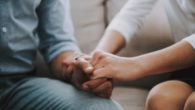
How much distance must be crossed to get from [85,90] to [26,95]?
0.54 feet

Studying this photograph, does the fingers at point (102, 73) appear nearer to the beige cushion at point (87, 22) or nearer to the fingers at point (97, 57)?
the fingers at point (97, 57)

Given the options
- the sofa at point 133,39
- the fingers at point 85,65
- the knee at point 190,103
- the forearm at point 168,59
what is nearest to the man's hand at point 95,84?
the fingers at point 85,65

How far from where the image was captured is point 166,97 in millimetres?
1093

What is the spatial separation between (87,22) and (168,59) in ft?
1.67

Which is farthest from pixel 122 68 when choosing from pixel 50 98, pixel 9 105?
pixel 9 105

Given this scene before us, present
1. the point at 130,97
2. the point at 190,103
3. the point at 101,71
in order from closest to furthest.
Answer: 1. the point at 190,103
2. the point at 101,71
3. the point at 130,97

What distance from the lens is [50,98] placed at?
1.07 m

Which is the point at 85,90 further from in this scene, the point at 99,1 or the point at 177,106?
the point at 99,1

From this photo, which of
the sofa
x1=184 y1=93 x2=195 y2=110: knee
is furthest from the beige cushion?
x1=184 y1=93 x2=195 y2=110: knee

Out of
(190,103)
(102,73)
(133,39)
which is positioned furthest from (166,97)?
(133,39)

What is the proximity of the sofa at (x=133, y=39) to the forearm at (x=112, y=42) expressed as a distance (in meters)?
0.22

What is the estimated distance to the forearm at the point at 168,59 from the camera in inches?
44.7

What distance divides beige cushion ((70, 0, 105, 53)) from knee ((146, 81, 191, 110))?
1.58 feet

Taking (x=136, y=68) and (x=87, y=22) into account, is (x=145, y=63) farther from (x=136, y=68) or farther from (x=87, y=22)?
(x=87, y=22)
